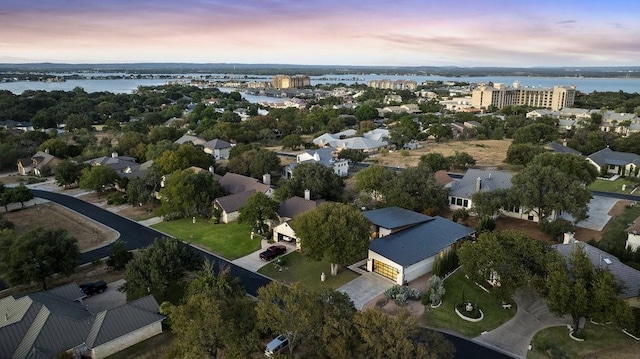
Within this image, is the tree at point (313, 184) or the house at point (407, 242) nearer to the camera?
the house at point (407, 242)

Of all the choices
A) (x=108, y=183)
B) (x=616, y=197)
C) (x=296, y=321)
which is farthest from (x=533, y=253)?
(x=108, y=183)

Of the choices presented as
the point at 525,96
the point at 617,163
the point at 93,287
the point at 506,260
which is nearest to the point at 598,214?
the point at 617,163

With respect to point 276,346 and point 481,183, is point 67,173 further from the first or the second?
point 481,183

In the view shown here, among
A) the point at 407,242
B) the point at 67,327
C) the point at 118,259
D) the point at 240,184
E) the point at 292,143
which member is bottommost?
the point at 118,259

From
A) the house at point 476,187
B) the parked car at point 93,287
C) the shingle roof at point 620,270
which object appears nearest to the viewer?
the shingle roof at point 620,270

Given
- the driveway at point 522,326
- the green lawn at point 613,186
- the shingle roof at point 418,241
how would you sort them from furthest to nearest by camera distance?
the green lawn at point 613,186, the shingle roof at point 418,241, the driveway at point 522,326

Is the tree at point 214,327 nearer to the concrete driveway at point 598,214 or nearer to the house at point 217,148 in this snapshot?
the concrete driveway at point 598,214

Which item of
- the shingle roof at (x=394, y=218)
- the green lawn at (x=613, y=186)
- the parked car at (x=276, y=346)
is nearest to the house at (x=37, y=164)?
the shingle roof at (x=394, y=218)
